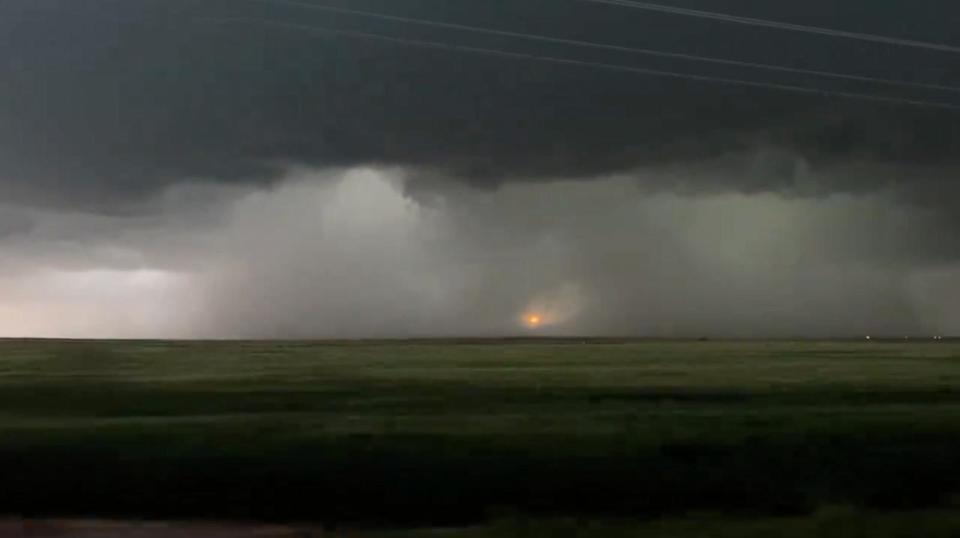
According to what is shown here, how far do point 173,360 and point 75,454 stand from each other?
136 ft

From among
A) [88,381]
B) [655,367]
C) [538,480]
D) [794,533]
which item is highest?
[655,367]

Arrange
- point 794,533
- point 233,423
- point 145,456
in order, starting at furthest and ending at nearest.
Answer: point 233,423 → point 145,456 → point 794,533

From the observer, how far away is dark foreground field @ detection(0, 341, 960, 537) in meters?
23.0

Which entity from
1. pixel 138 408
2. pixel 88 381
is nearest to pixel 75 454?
pixel 138 408

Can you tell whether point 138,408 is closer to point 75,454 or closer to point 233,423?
point 233,423

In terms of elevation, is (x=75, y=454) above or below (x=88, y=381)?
below

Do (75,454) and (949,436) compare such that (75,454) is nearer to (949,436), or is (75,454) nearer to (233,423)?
(233,423)

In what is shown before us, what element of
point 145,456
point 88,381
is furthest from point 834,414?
point 88,381

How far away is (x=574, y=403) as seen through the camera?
37781 mm

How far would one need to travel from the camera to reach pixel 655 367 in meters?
Result: 60.8

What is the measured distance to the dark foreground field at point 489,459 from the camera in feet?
75.4

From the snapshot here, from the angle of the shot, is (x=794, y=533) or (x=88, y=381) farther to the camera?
(x=88, y=381)

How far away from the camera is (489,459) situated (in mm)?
26188

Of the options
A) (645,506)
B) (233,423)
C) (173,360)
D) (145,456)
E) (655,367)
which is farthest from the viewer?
(173,360)
